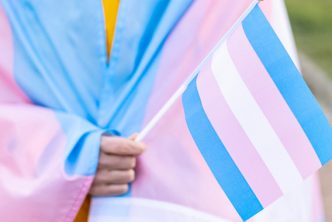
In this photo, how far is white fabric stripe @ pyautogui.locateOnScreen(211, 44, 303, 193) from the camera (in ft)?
7.44

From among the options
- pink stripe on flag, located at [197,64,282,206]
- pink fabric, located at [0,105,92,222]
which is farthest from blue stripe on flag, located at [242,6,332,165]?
pink fabric, located at [0,105,92,222]

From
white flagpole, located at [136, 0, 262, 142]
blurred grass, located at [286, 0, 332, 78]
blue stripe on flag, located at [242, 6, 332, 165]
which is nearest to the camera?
blue stripe on flag, located at [242, 6, 332, 165]

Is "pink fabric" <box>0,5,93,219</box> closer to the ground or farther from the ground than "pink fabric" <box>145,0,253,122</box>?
closer to the ground

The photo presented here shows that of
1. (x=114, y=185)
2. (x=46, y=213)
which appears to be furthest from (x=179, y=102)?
(x=46, y=213)

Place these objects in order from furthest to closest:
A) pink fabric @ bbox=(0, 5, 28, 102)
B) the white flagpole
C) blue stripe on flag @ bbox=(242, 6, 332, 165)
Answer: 1. pink fabric @ bbox=(0, 5, 28, 102)
2. the white flagpole
3. blue stripe on flag @ bbox=(242, 6, 332, 165)

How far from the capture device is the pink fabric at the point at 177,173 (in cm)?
246

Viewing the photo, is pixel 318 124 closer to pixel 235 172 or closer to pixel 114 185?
pixel 235 172

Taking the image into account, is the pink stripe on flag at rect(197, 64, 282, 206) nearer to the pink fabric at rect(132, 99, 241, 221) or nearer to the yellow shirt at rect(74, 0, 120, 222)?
the pink fabric at rect(132, 99, 241, 221)

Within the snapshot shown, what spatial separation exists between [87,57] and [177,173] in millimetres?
368

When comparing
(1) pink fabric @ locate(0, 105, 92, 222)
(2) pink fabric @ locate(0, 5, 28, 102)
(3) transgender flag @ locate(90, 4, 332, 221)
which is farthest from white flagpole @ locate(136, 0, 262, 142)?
(2) pink fabric @ locate(0, 5, 28, 102)

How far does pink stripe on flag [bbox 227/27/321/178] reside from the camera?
224cm

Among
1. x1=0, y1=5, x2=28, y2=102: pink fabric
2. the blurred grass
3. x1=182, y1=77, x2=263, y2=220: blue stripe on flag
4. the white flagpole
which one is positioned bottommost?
x1=182, y1=77, x2=263, y2=220: blue stripe on flag

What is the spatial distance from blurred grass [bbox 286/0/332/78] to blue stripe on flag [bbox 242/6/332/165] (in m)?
6.18

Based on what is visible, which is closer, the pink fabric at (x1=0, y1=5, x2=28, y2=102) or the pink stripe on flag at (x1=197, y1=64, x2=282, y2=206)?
the pink stripe on flag at (x1=197, y1=64, x2=282, y2=206)
